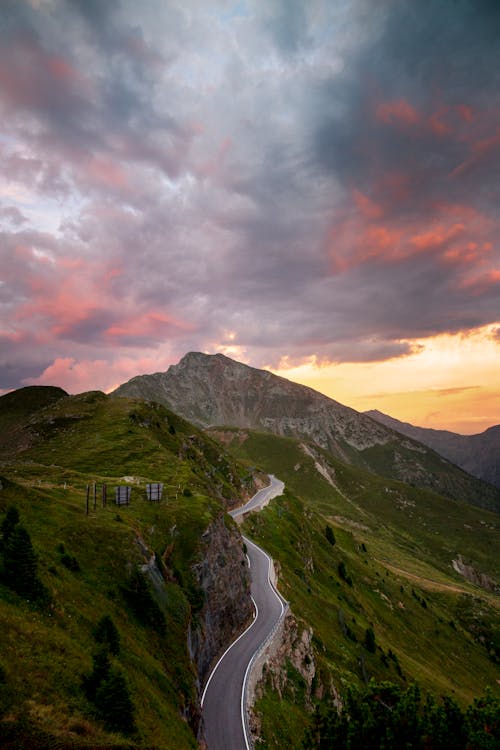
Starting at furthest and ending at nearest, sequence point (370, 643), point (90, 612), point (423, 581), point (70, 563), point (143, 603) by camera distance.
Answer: point (423, 581) → point (370, 643) → point (143, 603) → point (70, 563) → point (90, 612)

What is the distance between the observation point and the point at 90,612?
29.8 m

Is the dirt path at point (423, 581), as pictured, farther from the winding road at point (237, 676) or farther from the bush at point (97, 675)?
the bush at point (97, 675)

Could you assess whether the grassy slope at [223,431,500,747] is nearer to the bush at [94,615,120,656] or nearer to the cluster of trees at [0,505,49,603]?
the bush at [94,615,120,656]

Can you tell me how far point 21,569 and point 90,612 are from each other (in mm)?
6883

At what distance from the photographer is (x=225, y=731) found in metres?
34.4

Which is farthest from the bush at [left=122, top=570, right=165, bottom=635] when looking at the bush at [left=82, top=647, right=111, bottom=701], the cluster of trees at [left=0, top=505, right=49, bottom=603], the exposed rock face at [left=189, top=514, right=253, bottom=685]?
the bush at [left=82, top=647, right=111, bottom=701]

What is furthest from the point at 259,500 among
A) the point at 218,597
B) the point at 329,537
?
the point at 218,597

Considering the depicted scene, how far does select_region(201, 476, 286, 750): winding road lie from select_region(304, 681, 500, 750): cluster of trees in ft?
23.5

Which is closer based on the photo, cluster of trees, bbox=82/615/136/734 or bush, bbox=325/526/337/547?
cluster of trees, bbox=82/615/136/734

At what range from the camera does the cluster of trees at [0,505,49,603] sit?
26.1 m

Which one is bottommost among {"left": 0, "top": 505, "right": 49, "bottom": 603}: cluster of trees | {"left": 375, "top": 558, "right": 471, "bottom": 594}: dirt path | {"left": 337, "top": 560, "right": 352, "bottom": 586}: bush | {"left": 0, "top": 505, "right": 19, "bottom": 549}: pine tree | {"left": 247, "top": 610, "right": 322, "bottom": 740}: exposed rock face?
{"left": 375, "top": 558, "right": 471, "bottom": 594}: dirt path

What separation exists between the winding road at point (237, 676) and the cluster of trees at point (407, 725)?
7.16 m

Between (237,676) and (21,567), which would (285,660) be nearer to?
(237,676)

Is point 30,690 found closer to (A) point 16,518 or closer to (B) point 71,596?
(B) point 71,596
